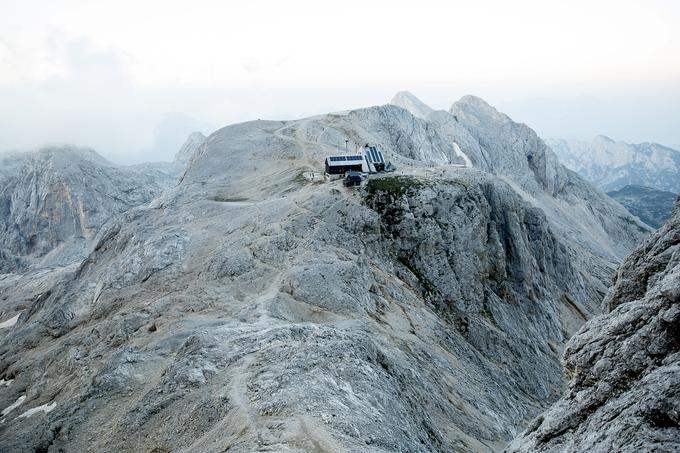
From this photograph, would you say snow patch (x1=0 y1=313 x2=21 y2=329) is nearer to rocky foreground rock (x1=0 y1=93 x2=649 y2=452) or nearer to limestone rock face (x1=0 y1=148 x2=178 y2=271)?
rocky foreground rock (x1=0 y1=93 x2=649 y2=452)

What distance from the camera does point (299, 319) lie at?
4350 centimetres

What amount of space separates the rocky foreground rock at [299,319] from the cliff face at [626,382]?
9649 millimetres

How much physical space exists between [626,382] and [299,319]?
29349mm

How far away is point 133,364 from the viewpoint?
37.2 m

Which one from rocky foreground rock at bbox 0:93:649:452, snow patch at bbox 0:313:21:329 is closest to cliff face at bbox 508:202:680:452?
rocky foreground rock at bbox 0:93:649:452

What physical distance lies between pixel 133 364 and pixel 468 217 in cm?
4715

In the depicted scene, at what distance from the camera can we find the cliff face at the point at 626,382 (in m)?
14.8

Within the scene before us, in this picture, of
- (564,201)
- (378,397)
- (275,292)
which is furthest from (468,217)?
(564,201)

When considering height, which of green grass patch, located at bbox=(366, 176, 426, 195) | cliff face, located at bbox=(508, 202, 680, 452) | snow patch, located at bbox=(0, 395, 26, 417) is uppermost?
green grass patch, located at bbox=(366, 176, 426, 195)

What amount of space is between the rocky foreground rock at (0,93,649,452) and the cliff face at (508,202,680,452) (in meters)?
→ 9.65

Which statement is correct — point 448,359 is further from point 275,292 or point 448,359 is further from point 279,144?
point 279,144

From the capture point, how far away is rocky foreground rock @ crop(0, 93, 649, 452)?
95.5ft

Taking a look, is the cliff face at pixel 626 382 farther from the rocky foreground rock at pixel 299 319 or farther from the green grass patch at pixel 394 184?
the green grass patch at pixel 394 184

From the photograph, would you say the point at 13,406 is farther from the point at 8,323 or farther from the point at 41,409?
the point at 8,323
